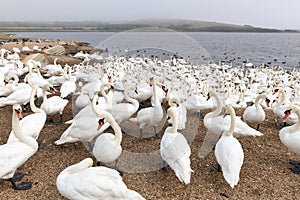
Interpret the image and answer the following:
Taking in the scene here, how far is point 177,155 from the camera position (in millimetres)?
5332

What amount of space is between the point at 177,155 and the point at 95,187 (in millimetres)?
1830

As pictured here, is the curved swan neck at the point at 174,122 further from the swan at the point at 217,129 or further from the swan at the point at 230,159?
the swan at the point at 217,129

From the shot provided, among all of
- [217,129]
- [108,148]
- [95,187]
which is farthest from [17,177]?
[217,129]

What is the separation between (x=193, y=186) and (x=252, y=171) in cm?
160

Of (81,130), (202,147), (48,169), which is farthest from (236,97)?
(48,169)

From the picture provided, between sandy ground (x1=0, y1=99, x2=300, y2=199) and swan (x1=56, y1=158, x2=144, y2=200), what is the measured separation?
899 millimetres

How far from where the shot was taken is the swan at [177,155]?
5164 millimetres

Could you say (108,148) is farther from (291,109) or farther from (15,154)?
(291,109)

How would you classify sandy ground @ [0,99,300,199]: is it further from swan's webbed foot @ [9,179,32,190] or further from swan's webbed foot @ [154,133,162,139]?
swan's webbed foot @ [154,133,162,139]

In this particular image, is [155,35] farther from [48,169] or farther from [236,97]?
[236,97]

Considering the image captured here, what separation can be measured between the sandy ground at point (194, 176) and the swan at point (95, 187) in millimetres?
899

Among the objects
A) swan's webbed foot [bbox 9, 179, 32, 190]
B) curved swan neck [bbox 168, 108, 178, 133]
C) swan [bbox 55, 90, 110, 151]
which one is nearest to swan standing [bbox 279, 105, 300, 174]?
curved swan neck [bbox 168, 108, 178, 133]

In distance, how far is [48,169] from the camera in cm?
596

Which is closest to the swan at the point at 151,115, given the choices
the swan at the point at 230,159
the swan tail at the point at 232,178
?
the swan at the point at 230,159
